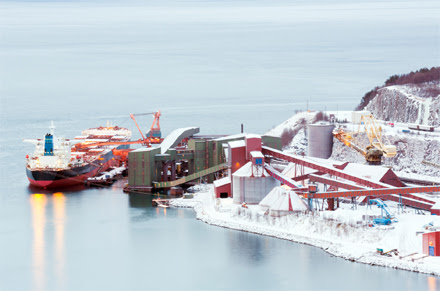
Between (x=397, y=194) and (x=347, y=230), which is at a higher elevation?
(x=397, y=194)

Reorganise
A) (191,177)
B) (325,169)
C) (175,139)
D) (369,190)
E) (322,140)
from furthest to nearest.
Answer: (322,140), (175,139), (191,177), (325,169), (369,190)

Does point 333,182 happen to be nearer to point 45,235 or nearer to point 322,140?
point 45,235

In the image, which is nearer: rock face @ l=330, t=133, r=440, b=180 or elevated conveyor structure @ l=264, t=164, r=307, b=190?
elevated conveyor structure @ l=264, t=164, r=307, b=190

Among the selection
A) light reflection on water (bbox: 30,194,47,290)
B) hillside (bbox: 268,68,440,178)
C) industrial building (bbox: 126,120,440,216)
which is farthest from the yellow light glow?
hillside (bbox: 268,68,440,178)

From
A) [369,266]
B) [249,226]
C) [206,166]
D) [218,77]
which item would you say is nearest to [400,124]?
[206,166]

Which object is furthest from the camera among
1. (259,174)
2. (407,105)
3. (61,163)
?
(407,105)

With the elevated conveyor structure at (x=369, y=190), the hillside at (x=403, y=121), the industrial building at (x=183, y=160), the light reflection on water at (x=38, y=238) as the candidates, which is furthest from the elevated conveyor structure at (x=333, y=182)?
the light reflection on water at (x=38, y=238)

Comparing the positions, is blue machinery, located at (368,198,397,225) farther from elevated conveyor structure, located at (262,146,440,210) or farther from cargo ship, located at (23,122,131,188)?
cargo ship, located at (23,122,131,188)

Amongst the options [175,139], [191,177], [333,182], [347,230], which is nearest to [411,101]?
[175,139]
